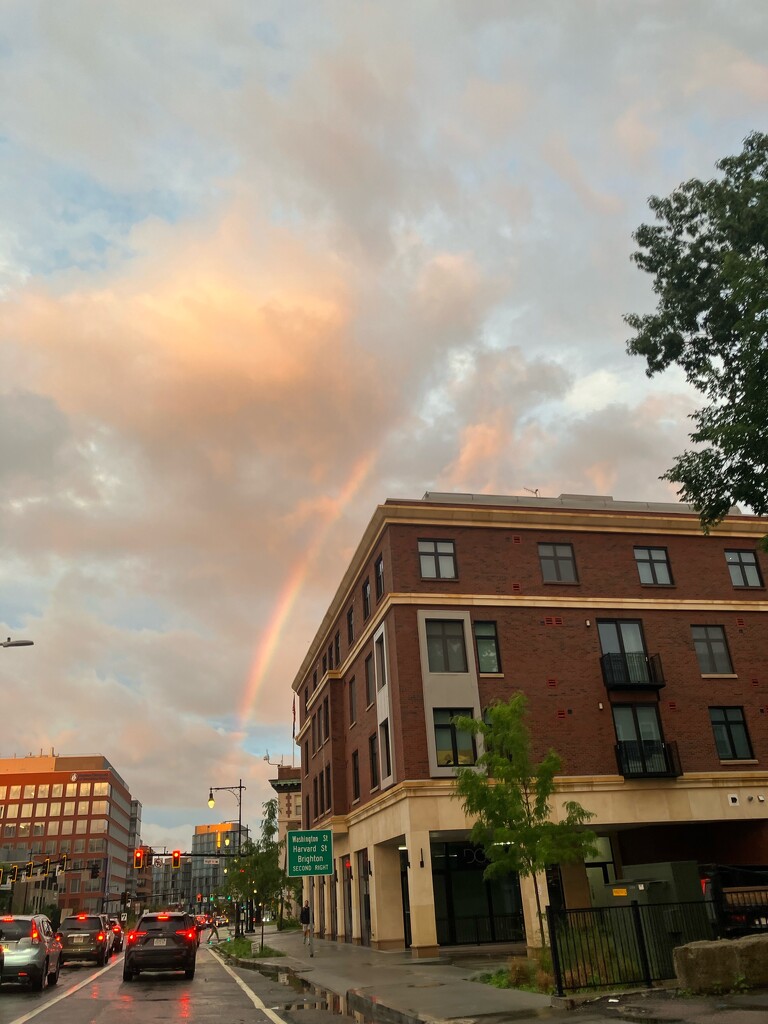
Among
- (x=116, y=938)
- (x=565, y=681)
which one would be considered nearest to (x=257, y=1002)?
(x=565, y=681)

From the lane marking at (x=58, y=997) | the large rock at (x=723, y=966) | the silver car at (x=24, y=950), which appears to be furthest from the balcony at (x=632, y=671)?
the silver car at (x=24, y=950)

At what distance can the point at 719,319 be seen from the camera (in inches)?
853

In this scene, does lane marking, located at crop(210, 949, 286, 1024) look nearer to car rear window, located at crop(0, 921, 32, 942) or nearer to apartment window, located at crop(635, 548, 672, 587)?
car rear window, located at crop(0, 921, 32, 942)

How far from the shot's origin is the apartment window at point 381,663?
34375mm

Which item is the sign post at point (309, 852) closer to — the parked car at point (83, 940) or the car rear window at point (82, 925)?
the parked car at point (83, 940)

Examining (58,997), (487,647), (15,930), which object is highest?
(487,647)

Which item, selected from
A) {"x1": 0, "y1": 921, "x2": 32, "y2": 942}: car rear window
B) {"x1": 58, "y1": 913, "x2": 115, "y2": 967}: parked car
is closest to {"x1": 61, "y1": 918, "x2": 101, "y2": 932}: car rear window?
{"x1": 58, "y1": 913, "x2": 115, "y2": 967}: parked car

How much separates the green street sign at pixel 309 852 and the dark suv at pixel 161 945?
4.63 metres

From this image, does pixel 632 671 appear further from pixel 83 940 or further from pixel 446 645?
pixel 83 940

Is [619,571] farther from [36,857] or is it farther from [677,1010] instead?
[36,857]

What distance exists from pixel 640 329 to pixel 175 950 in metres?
22.0

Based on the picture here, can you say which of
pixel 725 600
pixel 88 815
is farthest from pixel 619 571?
pixel 88 815

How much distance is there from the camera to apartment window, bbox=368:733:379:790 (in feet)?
117

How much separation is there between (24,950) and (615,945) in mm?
14427
